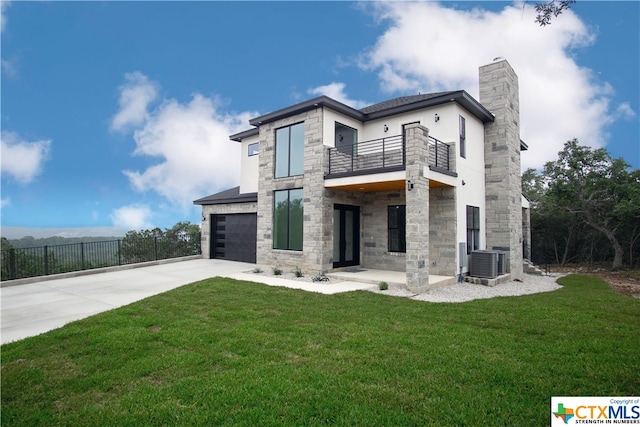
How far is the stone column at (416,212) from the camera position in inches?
378

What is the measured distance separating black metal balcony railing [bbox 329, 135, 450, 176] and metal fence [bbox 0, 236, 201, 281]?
33.0ft

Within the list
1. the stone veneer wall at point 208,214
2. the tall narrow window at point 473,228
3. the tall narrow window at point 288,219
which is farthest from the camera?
the stone veneer wall at point 208,214

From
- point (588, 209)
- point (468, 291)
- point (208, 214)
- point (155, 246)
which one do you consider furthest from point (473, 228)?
point (155, 246)

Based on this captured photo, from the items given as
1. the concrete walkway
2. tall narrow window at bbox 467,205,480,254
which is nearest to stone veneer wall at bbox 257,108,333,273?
the concrete walkway

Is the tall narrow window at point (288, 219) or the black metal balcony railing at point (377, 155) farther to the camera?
the tall narrow window at point (288, 219)

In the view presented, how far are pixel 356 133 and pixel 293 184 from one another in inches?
130

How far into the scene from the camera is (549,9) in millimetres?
4684

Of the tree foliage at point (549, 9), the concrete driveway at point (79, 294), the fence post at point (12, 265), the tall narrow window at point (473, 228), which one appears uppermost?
the tree foliage at point (549, 9)

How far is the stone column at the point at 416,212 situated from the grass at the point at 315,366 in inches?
90.4

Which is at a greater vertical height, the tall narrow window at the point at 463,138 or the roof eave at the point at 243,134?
the roof eave at the point at 243,134

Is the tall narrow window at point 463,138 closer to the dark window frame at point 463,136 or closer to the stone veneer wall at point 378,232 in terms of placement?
the dark window frame at point 463,136

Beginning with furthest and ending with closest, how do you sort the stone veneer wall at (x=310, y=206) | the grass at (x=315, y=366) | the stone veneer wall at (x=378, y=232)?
the stone veneer wall at (x=378, y=232), the stone veneer wall at (x=310, y=206), the grass at (x=315, y=366)

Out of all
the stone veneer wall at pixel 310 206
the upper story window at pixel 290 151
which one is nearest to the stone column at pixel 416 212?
the stone veneer wall at pixel 310 206

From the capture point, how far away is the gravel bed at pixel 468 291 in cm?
904
